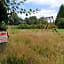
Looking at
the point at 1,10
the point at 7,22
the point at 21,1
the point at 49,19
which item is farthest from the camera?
the point at 49,19

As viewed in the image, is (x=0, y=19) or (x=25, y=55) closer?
(x=0, y=19)

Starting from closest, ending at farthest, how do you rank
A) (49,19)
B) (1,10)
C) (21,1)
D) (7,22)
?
(21,1)
(1,10)
(7,22)
(49,19)

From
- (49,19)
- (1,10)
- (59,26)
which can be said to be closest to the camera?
(1,10)

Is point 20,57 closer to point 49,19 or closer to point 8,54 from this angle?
point 8,54

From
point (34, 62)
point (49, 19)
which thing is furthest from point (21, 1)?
point (49, 19)

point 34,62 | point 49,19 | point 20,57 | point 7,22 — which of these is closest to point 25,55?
point 20,57

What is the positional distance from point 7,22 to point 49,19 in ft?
85.0

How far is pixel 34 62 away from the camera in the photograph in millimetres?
5598

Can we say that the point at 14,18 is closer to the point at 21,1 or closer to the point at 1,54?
the point at 21,1

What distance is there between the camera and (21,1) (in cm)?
521

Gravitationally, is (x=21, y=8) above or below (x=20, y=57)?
above

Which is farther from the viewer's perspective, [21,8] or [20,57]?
[20,57]

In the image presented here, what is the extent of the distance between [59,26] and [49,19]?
2946 centimetres

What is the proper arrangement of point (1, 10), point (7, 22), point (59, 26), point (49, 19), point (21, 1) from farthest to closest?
point (59, 26) < point (49, 19) < point (7, 22) < point (1, 10) < point (21, 1)
